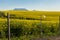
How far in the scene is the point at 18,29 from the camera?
11.8 m

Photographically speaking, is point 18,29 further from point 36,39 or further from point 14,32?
point 36,39

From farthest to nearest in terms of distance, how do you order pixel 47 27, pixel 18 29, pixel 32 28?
1. pixel 47 27
2. pixel 32 28
3. pixel 18 29

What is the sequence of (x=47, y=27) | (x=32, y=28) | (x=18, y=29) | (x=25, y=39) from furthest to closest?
(x=47, y=27)
(x=32, y=28)
(x=18, y=29)
(x=25, y=39)

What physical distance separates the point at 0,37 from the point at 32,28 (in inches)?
99.2

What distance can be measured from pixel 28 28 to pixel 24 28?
0.52 meters

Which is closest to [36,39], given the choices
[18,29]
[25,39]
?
[25,39]

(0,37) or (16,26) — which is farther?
(16,26)

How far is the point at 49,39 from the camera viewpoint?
11094 millimetres

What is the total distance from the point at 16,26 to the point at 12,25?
317mm

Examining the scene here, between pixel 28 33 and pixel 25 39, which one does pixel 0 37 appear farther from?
pixel 28 33

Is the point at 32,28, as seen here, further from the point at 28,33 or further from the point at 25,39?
the point at 25,39

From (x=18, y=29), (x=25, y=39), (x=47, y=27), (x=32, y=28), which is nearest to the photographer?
(x=25, y=39)

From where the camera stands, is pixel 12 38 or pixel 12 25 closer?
pixel 12 38

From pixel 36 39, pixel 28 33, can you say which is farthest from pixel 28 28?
pixel 36 39
